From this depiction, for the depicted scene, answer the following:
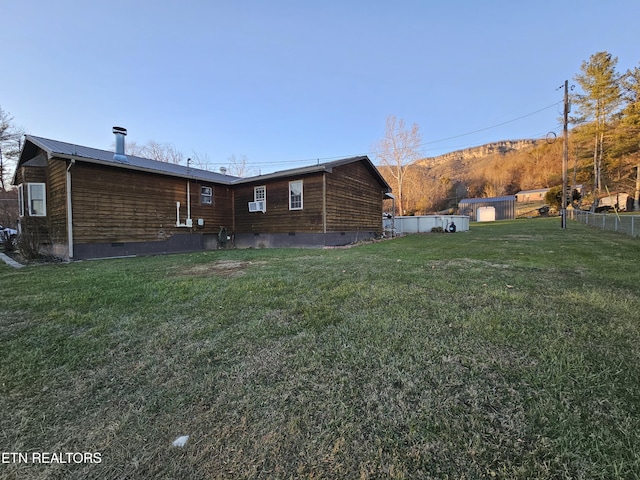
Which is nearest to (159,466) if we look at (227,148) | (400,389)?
(400,389)

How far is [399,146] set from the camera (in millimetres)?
26516

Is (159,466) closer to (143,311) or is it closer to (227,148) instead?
(143,311)

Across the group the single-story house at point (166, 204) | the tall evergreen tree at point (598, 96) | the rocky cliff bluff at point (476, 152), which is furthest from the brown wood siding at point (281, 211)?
the rocky cliff bluff at point (476, 152)

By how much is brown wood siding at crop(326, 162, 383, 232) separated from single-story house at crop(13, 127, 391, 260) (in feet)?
0.16

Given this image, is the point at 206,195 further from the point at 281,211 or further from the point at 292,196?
the point at 292,196

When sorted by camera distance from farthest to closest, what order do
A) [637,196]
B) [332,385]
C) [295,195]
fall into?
[637,196], [295,195], [332,385]

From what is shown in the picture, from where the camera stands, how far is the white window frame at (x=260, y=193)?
1293cm

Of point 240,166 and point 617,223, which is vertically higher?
point 240,166

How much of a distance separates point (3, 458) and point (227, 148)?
33.5 metres

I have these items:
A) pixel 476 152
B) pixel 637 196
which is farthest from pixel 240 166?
pixel 476 152

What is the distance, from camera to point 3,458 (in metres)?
1.33

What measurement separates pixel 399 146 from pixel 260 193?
721 inches

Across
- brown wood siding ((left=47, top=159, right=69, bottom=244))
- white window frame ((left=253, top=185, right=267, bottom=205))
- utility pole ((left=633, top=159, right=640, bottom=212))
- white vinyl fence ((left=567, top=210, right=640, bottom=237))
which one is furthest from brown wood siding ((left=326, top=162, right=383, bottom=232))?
utility pole ((left=633, top=159, right=640, bottom=212))

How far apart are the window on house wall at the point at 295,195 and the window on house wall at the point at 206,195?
3.94 meters
